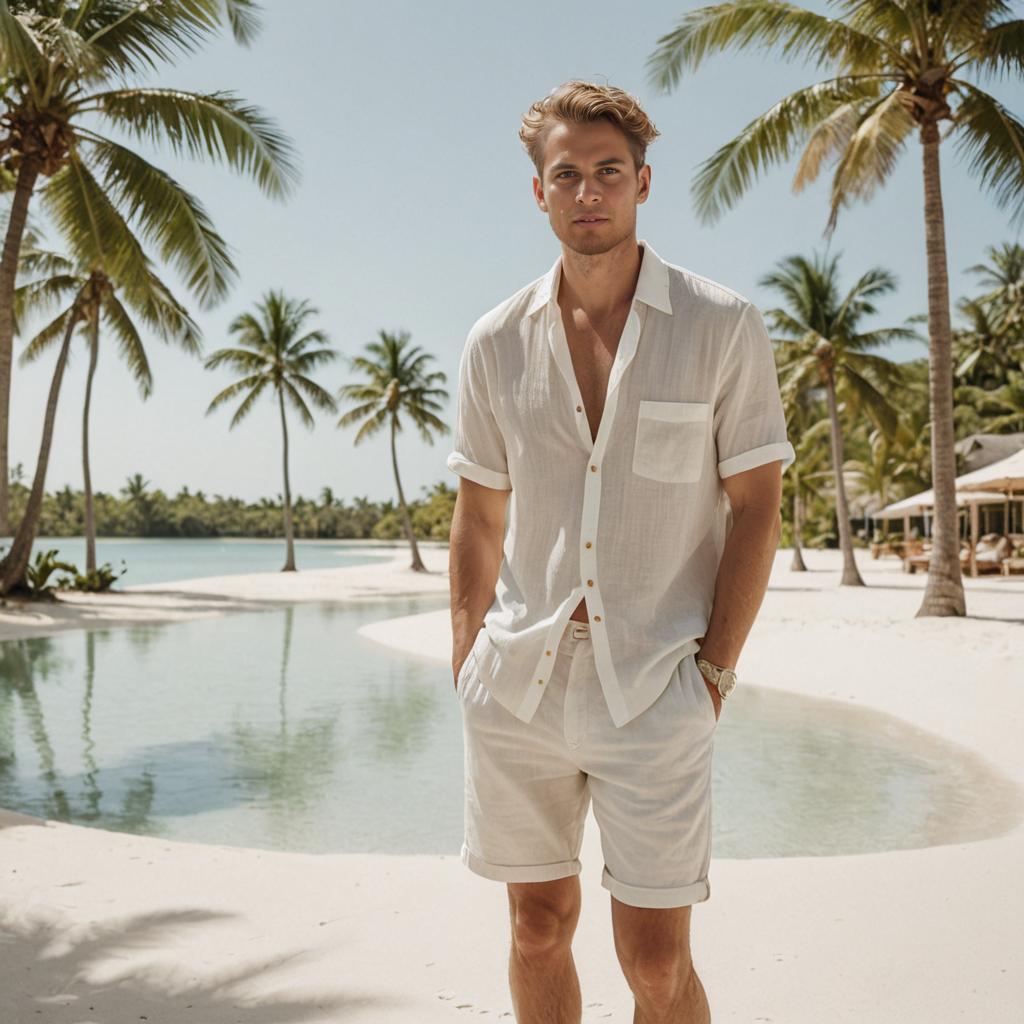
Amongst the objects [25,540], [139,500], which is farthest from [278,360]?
[139,500]

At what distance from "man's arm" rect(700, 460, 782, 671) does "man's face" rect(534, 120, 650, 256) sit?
0.51 metres

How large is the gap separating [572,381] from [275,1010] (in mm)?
2092

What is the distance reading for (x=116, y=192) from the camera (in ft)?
41.3

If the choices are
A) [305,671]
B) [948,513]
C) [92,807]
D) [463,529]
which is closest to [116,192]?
[305,671]

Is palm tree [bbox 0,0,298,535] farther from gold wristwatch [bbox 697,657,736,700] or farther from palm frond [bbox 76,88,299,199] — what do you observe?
gold wristwatch [bbox 697,657,736,700]

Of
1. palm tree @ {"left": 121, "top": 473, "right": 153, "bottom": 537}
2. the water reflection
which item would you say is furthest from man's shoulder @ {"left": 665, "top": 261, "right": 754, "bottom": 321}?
palm tree @ {"left": 121, "top": 473, "right": 153, "bottom": 537}

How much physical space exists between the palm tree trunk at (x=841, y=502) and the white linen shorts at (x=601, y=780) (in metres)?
20.8

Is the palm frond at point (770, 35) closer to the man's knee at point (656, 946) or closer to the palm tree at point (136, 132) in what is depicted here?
the palm tree at point (136, 132)

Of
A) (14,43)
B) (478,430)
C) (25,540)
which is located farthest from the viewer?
(25,540)

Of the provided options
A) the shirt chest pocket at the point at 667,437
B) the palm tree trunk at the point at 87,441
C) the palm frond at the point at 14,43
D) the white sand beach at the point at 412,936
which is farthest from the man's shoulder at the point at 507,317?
the palm tree trunk at the point at 87,441

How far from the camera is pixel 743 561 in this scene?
1.76 metres

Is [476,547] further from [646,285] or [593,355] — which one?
[646,285]

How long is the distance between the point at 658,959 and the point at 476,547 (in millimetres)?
847

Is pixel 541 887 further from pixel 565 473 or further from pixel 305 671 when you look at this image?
pixel 305 671
